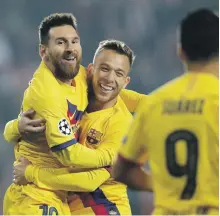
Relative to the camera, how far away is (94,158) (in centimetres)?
457

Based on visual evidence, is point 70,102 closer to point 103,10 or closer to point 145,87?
point 145,87

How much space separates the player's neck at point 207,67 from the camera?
10.2 ft

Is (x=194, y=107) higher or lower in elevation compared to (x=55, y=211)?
higher

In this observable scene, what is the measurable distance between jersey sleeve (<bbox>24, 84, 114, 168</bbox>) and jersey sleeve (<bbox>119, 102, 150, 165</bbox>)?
1.23m

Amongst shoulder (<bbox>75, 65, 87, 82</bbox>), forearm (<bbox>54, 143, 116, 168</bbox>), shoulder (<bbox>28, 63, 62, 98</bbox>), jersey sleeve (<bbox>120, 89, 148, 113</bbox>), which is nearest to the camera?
forearm (<bbox>54, 143, 116, 168</bbox>)

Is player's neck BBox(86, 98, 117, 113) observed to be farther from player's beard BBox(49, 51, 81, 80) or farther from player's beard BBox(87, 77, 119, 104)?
player's beard BBox(49, 51, 81, 80)

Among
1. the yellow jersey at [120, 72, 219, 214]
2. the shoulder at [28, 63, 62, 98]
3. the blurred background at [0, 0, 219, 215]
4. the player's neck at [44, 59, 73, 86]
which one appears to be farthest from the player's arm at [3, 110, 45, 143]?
the blurred background at [0, 0, 219, 215]

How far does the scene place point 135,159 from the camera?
326cm

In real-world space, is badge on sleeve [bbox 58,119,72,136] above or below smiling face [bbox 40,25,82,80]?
below

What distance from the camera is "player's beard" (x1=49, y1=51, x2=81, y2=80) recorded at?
15.5 feet

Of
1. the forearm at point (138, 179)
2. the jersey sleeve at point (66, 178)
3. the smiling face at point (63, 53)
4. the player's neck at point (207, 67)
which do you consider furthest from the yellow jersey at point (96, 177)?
the player's neck at point (207, 67)

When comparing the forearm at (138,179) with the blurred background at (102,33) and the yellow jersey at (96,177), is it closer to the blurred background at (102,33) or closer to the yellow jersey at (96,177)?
the yellow jersey at (96,177)

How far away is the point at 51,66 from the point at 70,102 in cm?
29

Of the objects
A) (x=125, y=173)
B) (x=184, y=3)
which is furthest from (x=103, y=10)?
(x=125, y=173)
